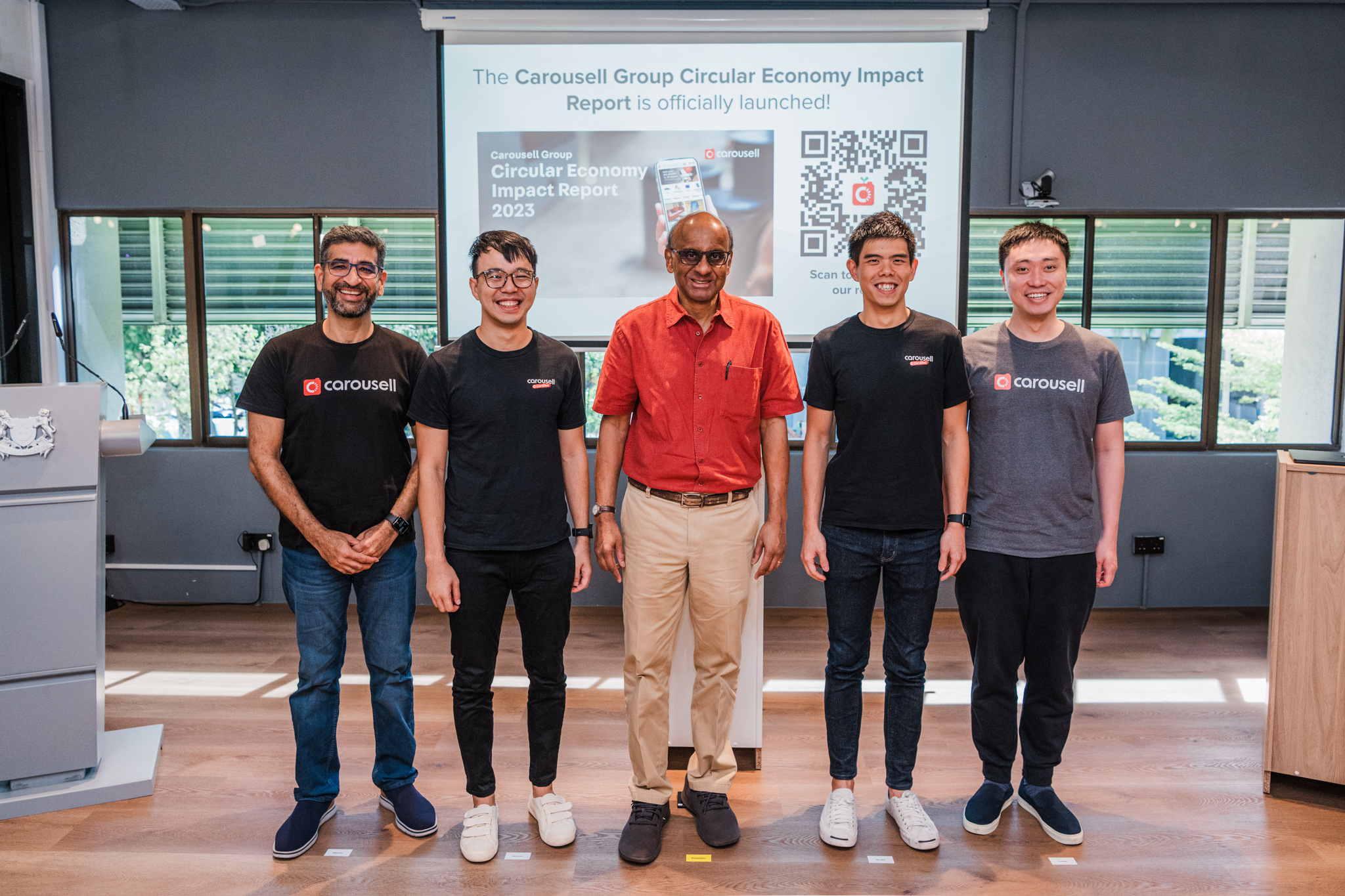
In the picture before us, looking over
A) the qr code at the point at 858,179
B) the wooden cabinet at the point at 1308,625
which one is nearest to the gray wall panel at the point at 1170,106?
the qr code at the point at 858,179

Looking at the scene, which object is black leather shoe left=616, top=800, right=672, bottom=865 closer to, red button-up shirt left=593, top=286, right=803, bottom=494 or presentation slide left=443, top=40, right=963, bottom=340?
red button-up shirt left=593, top=286, right=803, bottom=494

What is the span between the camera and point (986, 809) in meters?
2.39

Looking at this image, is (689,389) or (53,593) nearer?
(689,389)

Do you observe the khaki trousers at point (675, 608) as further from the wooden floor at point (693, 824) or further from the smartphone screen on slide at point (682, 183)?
the smartphone screen on slide at point (682, 183)

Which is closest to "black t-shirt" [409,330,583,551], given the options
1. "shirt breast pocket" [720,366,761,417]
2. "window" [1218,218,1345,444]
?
"shirt breast pocket" [720,366,761,417]

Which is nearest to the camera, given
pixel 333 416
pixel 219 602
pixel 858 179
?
pixel 333 416

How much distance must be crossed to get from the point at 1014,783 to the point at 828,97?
3.04 metres

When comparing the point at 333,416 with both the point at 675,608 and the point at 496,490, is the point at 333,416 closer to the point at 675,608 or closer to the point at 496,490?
the point at 496,490

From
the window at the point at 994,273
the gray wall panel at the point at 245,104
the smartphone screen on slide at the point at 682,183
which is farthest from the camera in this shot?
the window at the point at 994,273

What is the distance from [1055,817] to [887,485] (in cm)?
110

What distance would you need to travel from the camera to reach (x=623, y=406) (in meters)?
2.31

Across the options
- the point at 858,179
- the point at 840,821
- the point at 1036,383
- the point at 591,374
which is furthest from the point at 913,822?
the point at 591,374

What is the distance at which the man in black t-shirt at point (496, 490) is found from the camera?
2.16m

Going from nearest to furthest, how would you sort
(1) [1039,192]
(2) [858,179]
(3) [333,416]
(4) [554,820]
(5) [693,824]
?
(3) [333,416] < (4) [554,820] < (5) [693,824] < (2) [858,179] < (1) [1039,192]
